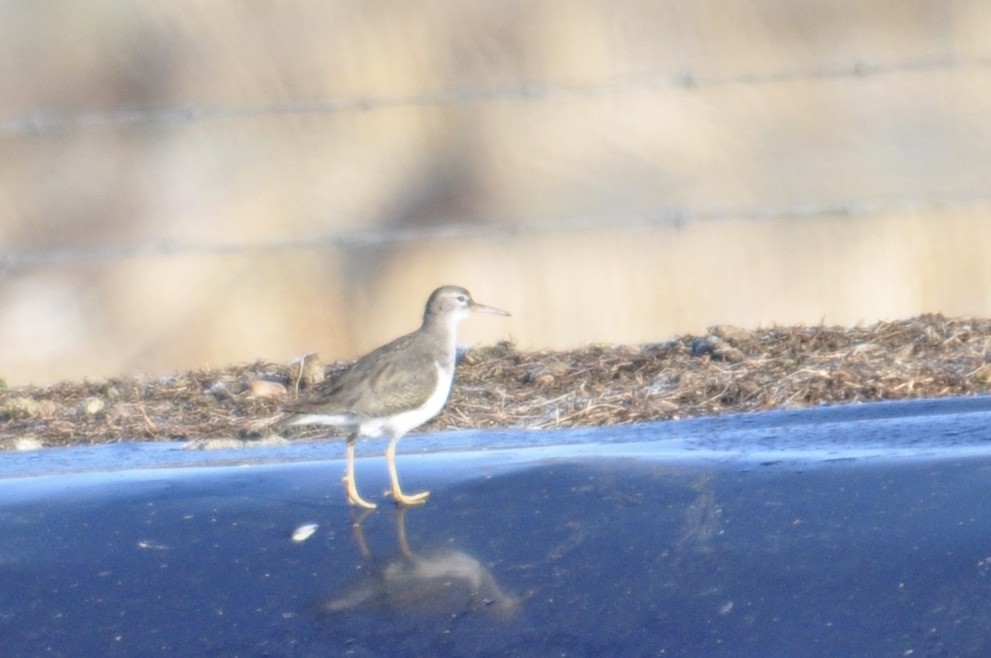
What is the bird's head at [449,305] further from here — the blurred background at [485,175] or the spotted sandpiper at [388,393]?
the blurred background at [485,175]

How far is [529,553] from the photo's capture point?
3020 millimetres

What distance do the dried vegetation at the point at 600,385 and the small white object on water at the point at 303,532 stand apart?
338 centimetres

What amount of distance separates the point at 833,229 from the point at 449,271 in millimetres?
2573

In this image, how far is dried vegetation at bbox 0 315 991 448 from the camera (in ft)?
22.7

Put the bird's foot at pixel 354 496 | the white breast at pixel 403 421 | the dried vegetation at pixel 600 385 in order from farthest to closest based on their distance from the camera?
1. the dried vegetation at pixel 600 385
2. the white breast at pixel 403 421
3. the bird's foot at pixel 354 496

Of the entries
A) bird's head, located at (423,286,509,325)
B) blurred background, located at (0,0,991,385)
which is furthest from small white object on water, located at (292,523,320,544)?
blurred background, located at (0,0,991,385)

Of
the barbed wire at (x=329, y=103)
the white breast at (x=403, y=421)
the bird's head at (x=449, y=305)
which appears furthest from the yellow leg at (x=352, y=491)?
the barbed wire at (x=329, y=103)

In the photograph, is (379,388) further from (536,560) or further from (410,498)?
(536,560)

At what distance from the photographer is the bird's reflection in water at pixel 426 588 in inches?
109

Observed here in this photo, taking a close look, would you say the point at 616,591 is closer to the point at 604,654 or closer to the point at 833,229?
the point at 604,654

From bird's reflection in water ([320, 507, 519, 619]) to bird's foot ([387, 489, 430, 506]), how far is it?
0.39 m

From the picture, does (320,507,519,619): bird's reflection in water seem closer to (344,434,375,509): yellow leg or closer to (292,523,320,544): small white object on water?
(292,523,320,544): small white object on water

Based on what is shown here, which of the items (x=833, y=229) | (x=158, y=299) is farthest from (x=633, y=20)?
(x=158, y=299)

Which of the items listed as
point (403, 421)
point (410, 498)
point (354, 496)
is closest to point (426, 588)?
point (410, 498)
